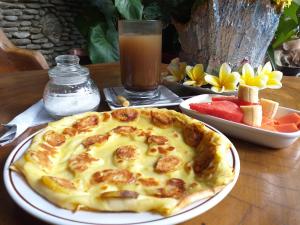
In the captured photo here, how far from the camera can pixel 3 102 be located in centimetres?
98

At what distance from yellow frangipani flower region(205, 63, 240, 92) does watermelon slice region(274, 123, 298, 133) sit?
26cm

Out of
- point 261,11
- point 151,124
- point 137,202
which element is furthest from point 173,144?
point 261,11

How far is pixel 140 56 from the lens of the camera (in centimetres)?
95

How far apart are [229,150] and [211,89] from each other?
41cm

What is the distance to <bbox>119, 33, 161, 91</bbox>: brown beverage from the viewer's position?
37.2 inches

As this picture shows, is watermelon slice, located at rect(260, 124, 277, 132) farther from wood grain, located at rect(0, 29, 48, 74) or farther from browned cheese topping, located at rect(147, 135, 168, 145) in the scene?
wood grain, located at rect(0, 29, 48, 74)

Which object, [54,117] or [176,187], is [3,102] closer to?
[54,117]

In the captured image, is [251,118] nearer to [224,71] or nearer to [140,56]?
[224,71]

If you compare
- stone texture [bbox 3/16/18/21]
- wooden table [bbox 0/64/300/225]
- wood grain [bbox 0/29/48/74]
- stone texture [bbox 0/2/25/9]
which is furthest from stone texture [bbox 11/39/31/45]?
wooden table [bbox 0/64/300/225]

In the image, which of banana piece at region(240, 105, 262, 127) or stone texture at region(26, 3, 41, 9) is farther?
stone texture at region(26, 3, 41, 9)

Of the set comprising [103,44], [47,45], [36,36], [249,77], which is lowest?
[47,45]

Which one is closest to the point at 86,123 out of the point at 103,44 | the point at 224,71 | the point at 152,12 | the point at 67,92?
the point at 67,92

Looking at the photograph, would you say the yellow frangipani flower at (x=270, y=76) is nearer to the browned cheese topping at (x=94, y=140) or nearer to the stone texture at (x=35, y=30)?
the browned cheese topping at (x=94, y=140)

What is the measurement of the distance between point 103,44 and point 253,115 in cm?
163
